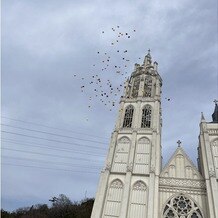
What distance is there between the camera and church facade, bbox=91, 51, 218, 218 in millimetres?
26047

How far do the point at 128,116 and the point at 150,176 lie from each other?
10403 mm

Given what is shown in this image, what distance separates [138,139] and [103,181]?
741 centimetres

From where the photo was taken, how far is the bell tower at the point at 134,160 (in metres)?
26.4

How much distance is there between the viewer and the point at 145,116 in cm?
3475

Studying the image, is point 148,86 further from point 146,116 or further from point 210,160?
point 210,160

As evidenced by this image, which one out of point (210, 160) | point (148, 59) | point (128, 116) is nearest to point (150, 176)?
point (210, 160)

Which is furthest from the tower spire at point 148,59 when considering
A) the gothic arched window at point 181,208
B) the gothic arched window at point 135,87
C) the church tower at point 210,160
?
the gothic arched window at point 181,208

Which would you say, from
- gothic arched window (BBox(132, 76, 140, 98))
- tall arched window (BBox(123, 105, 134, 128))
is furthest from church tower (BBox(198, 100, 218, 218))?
gothic arched window (BBox(132, 76, 140, 98))

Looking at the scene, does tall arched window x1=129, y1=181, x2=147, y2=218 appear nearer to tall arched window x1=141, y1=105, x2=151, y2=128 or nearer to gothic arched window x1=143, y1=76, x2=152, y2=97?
tall arched window x1=141, y1=105, x2=151, y2=128

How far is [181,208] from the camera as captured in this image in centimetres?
2627

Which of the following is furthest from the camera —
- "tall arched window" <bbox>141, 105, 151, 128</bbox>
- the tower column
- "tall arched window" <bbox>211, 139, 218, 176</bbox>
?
"tall arched window" <bbox>141, 105, 151, 128</bbox>

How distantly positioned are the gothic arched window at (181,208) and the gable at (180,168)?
292 cm

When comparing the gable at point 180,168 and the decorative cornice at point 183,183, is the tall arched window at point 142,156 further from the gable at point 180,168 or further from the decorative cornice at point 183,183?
the decorative cornice at point 183,183

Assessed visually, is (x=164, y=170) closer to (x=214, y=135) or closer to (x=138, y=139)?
(x=138, y=139)
